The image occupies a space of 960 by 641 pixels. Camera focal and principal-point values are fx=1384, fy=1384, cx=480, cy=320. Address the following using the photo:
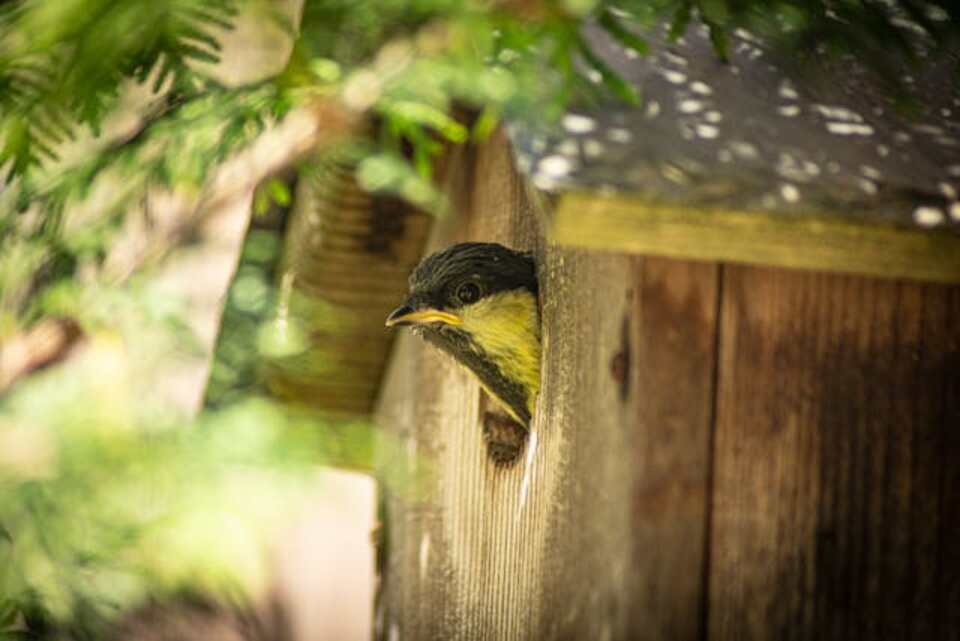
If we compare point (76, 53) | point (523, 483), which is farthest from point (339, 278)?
point (76, 53)

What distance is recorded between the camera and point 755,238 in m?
1.32

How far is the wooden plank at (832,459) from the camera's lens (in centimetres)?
144

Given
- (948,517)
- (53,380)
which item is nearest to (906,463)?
(948,517)

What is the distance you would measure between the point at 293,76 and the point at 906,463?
111cm

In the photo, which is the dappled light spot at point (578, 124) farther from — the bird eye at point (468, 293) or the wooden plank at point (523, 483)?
the bird eye at point (468, 293)

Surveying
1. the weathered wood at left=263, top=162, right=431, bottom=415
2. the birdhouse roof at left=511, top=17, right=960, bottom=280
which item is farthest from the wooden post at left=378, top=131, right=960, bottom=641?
the weathered wood at left=263, top=162, right=431, bottom=415

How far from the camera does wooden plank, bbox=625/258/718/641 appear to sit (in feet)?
4.56

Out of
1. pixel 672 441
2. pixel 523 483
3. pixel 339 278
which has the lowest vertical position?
pixel 339 278

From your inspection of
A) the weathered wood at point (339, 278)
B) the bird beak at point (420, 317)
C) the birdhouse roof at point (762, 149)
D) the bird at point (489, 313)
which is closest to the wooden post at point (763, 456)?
the birdhouse roof at point (762, 149)

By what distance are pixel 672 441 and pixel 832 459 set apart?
193mm

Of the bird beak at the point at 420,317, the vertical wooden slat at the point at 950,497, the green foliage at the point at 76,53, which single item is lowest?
the bird beak at the point at 420,317

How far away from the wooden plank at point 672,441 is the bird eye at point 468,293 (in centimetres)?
74

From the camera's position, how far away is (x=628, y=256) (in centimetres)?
143

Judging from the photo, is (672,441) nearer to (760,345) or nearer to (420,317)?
(760,345)
